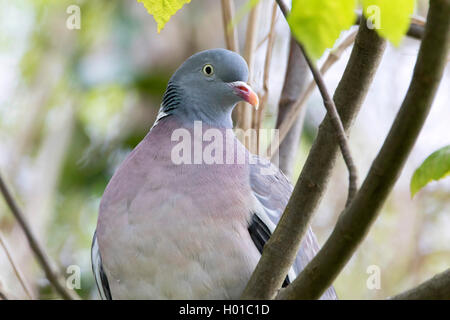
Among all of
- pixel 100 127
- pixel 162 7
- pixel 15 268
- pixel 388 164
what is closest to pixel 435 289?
pixel 388 164

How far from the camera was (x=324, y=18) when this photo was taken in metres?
0.93

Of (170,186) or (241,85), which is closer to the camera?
(170,186)

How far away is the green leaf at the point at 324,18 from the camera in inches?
35.9

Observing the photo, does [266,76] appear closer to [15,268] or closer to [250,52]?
[250,52]

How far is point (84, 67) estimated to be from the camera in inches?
220

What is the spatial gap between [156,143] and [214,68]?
43cm

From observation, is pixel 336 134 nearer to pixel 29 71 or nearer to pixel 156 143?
pixel 156 143

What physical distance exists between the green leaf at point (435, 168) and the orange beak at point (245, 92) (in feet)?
3.20

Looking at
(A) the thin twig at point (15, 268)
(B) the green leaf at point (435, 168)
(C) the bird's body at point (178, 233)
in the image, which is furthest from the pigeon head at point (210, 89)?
(B) the green leaf at point (435, 168)

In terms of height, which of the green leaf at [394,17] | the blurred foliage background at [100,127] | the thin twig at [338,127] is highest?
the green leaf at [394,17]

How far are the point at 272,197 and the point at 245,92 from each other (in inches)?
17.5

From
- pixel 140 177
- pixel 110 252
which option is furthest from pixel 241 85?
pixel 110 252

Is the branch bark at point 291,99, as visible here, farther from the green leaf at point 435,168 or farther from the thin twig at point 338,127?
the thin twig at point 338,127
